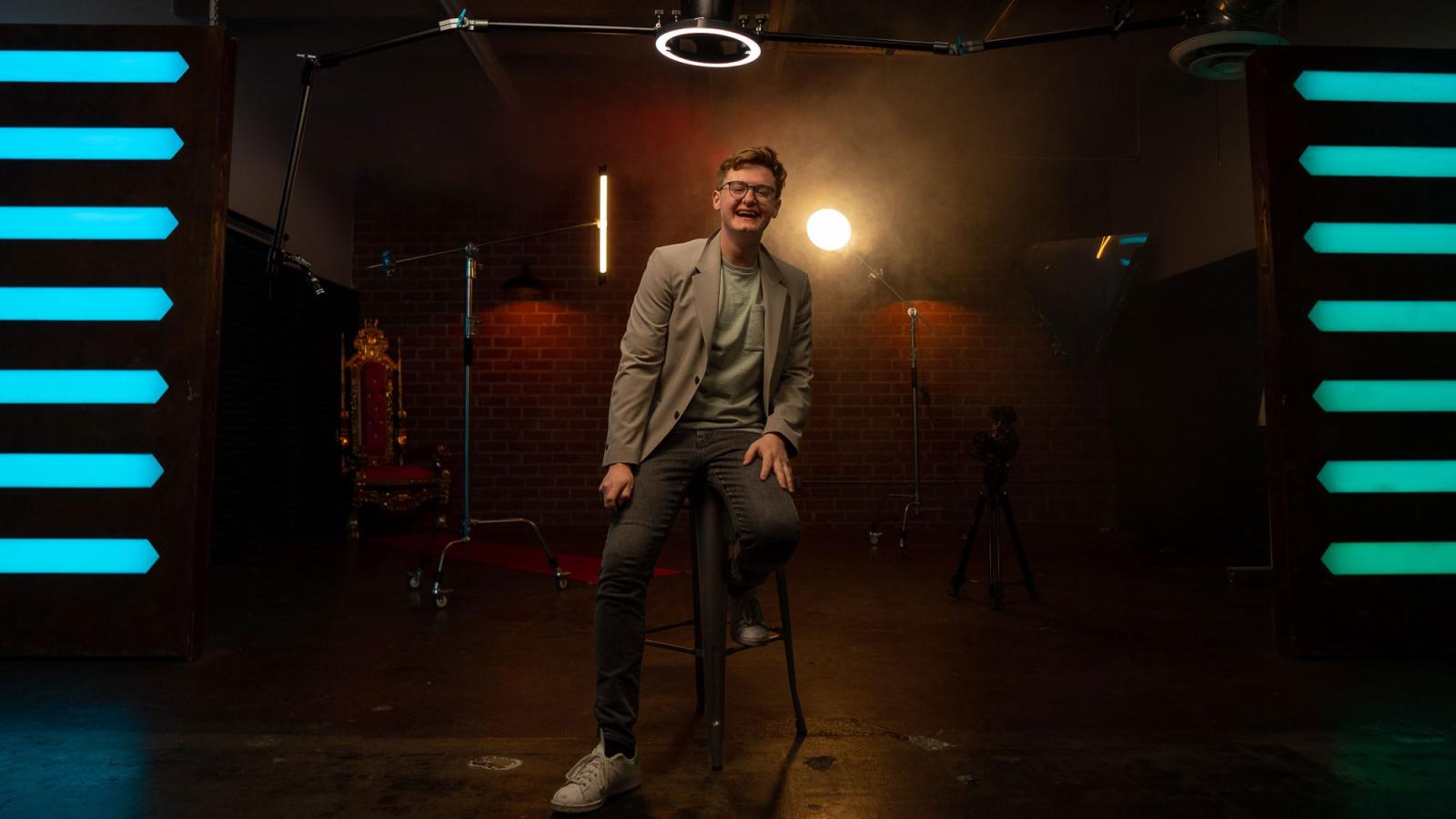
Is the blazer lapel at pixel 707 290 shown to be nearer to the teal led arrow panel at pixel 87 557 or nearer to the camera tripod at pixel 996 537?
the teal led arrow panel at pixel 87 557

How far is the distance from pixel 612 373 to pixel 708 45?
3885 millimetres

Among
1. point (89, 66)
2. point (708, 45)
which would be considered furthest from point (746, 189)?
point (89, 66)

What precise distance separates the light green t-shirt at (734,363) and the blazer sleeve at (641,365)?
109 millimetres

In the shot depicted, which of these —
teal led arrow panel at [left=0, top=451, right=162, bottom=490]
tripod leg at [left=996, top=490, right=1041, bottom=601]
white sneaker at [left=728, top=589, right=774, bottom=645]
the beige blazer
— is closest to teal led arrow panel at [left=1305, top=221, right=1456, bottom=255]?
tripod leg at [left=996, top=490, right=1041, bottom=601]

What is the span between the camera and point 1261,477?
15.5 ft

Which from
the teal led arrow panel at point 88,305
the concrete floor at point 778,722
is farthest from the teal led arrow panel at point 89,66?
the concrete floor at point 778,722

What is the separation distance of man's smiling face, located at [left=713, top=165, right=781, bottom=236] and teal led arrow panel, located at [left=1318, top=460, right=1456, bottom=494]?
209cm

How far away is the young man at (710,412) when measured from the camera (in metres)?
1.84

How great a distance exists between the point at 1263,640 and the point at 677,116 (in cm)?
474

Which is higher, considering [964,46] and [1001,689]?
[964,46]

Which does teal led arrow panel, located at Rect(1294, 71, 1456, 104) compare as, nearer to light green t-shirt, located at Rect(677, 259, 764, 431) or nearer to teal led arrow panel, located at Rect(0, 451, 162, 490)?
light green t-shirt, located at Rect(677, 259, 764, 431)

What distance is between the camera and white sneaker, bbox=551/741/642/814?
1.67 meters

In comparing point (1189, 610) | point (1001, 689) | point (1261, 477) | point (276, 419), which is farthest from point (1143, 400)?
point (276, 419)

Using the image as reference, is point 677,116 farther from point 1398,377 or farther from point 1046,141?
point 1398,377
